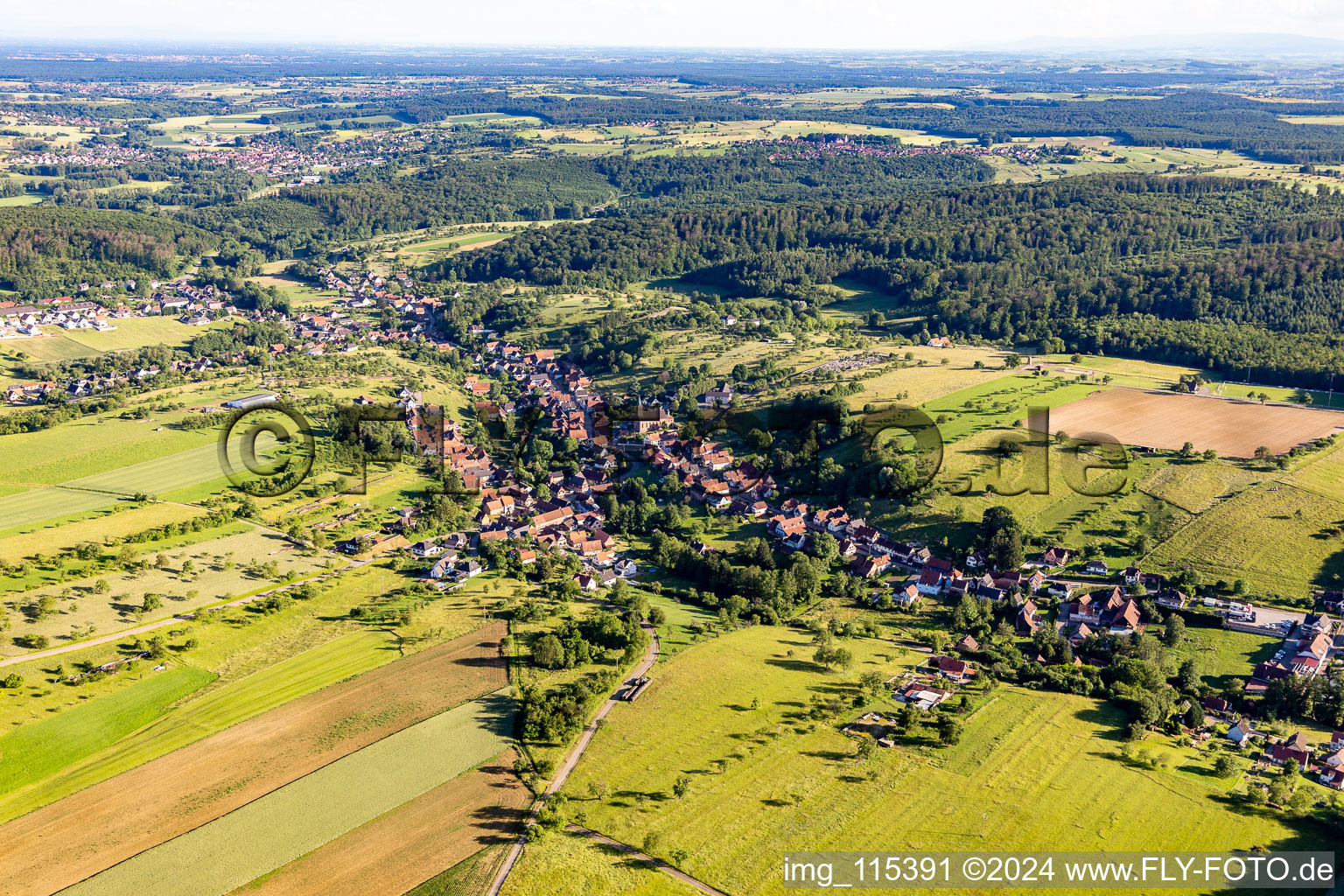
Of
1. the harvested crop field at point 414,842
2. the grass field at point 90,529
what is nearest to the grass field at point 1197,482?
the harvested crop field at point 414,842

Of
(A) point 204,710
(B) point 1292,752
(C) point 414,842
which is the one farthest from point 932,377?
(A) point 204,710

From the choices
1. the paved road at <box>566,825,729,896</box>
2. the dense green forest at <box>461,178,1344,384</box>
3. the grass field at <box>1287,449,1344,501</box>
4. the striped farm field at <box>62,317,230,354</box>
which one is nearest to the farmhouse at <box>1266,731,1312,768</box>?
the paved road at <box>566,825,729,896</box>

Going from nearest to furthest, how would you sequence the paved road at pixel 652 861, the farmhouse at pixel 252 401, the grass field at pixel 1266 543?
the paved road at pixel 652 861 < the grass field at pixel 1266 543 < the farmhouse at pixel 252 401

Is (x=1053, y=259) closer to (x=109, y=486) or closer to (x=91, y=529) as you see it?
(x=109, y=486)

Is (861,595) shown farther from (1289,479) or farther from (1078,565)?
(1289,479)

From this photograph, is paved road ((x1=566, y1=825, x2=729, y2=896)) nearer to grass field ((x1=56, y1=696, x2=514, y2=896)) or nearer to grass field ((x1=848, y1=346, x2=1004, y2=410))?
grass field ((x1=56, y1=696, x2=514, y2=896))

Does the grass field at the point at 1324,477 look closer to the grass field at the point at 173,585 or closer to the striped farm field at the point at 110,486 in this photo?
the grass field at the point at 173,585
